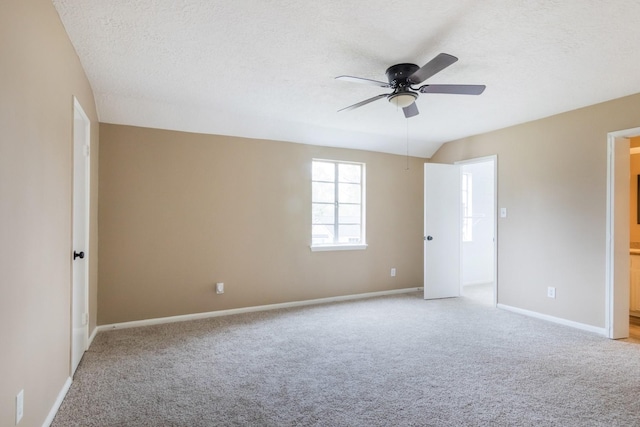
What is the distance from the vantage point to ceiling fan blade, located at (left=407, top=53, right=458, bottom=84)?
81.9 inches

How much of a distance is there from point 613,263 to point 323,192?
3.42 m

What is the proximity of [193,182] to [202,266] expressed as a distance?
101 cm

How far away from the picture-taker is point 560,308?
3.98 meters

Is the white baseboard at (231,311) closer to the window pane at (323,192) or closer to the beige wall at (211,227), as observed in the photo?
the beige wall at (211,227)

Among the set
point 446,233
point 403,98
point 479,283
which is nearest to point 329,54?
point 403,98

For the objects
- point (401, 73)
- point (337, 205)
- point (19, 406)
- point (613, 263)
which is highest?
point (401, 73)

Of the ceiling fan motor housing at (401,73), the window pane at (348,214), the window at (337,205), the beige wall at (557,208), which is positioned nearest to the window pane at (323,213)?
the window at (337,205)

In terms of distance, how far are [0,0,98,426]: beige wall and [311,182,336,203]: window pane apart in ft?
10.1

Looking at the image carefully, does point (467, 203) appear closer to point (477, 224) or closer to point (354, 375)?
point (477, 224)

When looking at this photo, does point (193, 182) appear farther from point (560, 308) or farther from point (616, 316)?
point (616, 316)

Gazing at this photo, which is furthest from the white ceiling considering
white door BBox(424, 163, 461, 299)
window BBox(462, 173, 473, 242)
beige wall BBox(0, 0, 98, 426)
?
window BBox(462, 173, 473, 242)

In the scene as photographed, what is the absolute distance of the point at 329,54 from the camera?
2580mm

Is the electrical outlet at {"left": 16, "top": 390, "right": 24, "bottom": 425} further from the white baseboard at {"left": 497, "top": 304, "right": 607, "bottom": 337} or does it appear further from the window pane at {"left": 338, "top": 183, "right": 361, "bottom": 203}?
the white baseboard at {"left": 497, "top": 304, "right": 607, "bottom": 337}

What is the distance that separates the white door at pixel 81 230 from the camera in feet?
9.50
